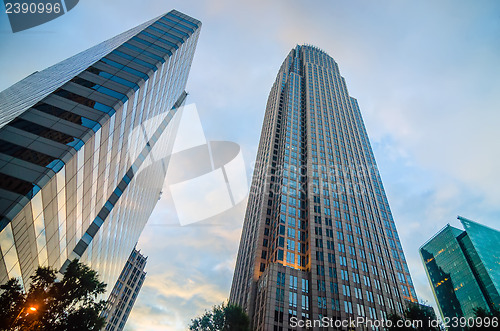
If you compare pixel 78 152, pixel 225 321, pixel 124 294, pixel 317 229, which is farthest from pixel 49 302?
pixel 124 294

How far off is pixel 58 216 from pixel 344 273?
5765 cm

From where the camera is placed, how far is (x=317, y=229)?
66438mm

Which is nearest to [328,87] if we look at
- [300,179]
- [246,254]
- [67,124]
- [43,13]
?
[300,179]

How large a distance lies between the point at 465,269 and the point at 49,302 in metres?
153

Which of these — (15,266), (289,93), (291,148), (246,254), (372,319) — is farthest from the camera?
(289,93)

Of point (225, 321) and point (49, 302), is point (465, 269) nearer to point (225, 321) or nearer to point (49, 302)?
point (225, 321)

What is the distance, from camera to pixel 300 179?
3174 inches

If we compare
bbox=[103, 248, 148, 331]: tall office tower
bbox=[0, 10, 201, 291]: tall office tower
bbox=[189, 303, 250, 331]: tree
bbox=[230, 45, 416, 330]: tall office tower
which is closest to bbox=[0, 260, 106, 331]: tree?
bbox=[0, 10, 201, 291]: tall office tower

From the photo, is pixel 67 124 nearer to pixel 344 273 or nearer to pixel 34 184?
pixel 34 184

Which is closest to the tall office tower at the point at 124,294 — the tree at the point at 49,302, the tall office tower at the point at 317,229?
the tall office tower at the point at 317,229

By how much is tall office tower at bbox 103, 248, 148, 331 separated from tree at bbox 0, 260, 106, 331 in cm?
9394

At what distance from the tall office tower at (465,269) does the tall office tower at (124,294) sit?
143 m

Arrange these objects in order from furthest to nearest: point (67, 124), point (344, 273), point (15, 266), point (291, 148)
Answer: point (291, 148) → point (344, 273) → point (67, 124) → point (15, 266)

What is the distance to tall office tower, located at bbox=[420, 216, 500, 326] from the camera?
345ft
